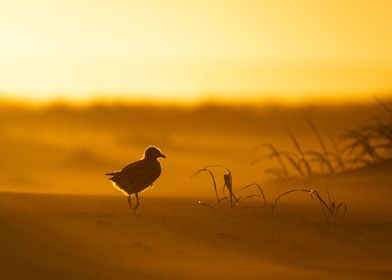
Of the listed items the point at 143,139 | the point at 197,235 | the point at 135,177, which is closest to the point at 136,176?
the point at 135,177

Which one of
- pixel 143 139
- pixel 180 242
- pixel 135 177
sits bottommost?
pixel 180 242

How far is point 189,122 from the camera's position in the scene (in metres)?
24.9

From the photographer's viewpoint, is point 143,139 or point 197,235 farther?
point 143,139

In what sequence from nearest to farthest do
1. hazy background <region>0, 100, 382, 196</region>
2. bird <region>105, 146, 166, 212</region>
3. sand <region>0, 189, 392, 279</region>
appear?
1. sand <region>0, 189, 392, 279</region>
2. bird <region>105, 146, 166, 212</region>
3. hazy background <region>0, 100, 382, 196</region>

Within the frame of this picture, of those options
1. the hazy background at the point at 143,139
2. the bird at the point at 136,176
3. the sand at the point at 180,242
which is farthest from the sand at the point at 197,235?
the hazy background at the point at 143,139

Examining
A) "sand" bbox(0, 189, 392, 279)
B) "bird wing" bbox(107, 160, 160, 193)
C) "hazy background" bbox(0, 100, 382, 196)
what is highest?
"hazy background" bbox(0, 100, 382, 196)

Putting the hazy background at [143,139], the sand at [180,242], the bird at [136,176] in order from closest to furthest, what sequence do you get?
1. the sand at [180,242]
2. the bird at [136,176]
3. the hazy background at [143,139]

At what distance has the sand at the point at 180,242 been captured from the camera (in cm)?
581

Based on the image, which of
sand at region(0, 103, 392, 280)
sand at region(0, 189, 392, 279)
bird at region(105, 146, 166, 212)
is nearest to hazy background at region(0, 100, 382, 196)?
sand at region(0, 103, 392, 280)

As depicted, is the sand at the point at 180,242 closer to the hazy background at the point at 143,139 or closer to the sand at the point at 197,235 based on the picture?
the sand at the point at 197,235

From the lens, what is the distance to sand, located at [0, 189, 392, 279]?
19.1 feet

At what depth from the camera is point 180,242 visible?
255 inches

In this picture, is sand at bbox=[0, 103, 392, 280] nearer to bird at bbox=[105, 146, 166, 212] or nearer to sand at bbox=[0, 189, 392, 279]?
sand at bbox=[0, 189, 392, 279]

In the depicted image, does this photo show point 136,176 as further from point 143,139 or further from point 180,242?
point 143,139
